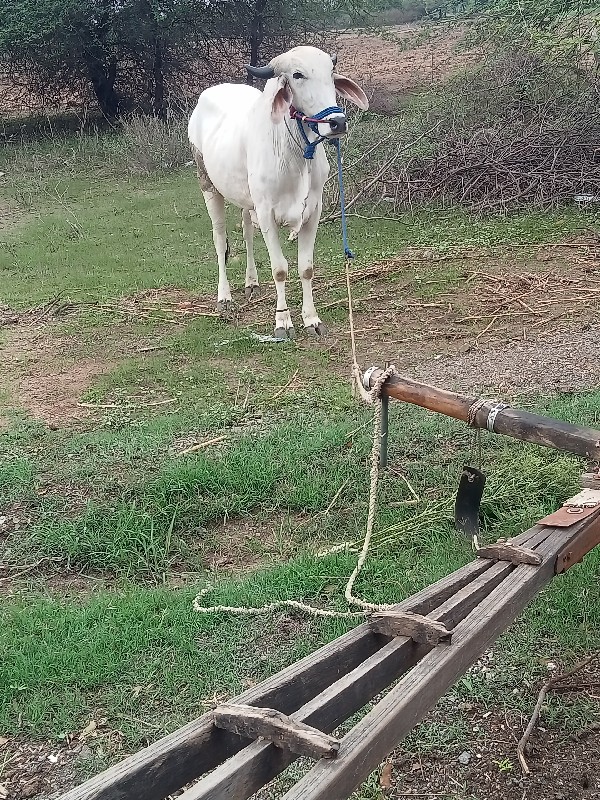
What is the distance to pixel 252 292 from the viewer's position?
7.44m

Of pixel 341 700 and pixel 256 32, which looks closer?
pixel 341 700

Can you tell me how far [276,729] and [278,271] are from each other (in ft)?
16.4

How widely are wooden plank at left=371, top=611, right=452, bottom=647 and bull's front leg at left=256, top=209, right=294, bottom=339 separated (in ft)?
14.5

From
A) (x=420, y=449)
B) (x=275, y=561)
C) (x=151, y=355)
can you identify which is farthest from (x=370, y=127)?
(x=275, y=561)

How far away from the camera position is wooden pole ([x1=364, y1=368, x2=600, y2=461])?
2527mm

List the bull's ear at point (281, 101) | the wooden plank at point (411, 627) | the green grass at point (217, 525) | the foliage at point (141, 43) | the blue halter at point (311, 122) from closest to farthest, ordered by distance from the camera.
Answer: the wooden plank at point (411, 627) < the green grass at point (217, 525) < the blue halter at point (311, 122) < the bull's ear at point (281, 101) < the foliage at point (141, 43)

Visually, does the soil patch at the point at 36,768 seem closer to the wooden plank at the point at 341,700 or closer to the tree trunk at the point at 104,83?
the wooden plank at the point at 341,700

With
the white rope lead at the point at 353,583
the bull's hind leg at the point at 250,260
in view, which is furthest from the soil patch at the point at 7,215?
the white rope lead at the point at 353,583

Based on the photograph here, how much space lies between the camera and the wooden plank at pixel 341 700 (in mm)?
1420

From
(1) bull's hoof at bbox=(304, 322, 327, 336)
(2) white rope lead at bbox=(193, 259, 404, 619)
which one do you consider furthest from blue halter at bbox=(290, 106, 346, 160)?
(2) white rope lead at bbox=(193, 259, 404, 619)

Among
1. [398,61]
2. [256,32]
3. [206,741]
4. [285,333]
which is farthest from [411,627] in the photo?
[398,61]

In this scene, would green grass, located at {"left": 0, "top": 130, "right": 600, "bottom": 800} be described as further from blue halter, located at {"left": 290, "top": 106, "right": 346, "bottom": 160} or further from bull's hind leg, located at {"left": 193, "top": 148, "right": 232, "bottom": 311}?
blue halter, located at {"left": 290, "top": 106, "right": 346, "bottom": 160}

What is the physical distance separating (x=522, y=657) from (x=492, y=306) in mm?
3918

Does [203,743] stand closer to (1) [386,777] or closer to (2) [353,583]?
(1) [386,777]
